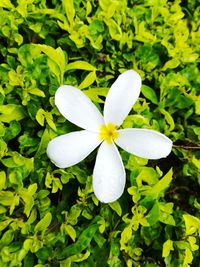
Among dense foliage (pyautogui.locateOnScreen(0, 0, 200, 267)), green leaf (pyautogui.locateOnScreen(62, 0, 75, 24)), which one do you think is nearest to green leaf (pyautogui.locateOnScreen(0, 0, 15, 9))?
dense foliage (pyautogui.locateOnScreen(0, 0, 200, 267))

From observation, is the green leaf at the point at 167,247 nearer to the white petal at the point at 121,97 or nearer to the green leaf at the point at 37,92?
the white petal at the point at 121,97

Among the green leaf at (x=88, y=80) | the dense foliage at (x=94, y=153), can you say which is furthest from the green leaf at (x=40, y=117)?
the green leaf at (x=88, y=80)

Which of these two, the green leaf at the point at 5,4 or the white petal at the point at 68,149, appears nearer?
the white petal at the point at 68,149

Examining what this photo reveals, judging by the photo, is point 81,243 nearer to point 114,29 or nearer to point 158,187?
point 158,187

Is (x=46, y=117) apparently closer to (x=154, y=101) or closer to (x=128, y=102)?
(x=128, y=102)

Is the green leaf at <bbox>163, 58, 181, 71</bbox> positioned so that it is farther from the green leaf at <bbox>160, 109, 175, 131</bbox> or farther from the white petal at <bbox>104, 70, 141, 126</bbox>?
the white petal at <bbox>104, 70, 141, 126</bbox>

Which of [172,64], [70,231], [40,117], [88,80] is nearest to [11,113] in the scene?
[40,117]

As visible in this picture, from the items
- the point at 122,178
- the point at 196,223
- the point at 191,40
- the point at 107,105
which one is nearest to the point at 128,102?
the point at 107,105
